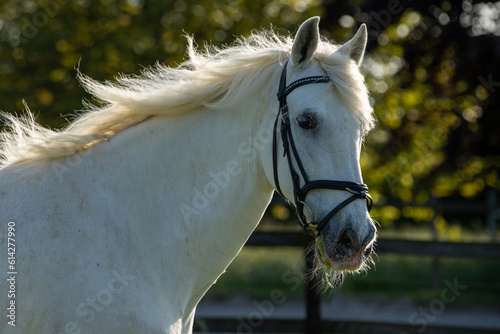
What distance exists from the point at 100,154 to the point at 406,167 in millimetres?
7532

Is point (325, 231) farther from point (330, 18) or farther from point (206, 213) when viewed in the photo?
point (330, 18)

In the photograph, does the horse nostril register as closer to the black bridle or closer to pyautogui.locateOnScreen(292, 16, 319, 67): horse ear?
the black bridle

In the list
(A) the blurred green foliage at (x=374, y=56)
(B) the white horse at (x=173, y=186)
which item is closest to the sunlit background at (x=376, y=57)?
(A) the blurred green foliage at (x=374, y=56)

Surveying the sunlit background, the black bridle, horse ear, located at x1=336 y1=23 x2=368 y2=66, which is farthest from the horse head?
the sunlit background

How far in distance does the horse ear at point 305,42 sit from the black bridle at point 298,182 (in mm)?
102

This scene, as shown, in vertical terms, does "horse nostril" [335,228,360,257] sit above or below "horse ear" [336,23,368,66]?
below

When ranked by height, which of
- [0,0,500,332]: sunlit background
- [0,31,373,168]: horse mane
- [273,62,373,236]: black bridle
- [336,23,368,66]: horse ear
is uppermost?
[0,31,373,168]: horse mane

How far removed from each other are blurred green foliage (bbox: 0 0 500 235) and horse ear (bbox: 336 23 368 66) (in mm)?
5971

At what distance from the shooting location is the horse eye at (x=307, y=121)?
247 centimetres

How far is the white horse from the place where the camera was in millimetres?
2305

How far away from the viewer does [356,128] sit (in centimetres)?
249

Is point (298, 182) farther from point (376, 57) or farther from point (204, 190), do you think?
point (376, 57)

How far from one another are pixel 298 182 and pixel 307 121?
286 millimetres

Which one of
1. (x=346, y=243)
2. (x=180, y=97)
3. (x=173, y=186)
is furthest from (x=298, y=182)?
(x=180, y=97)
